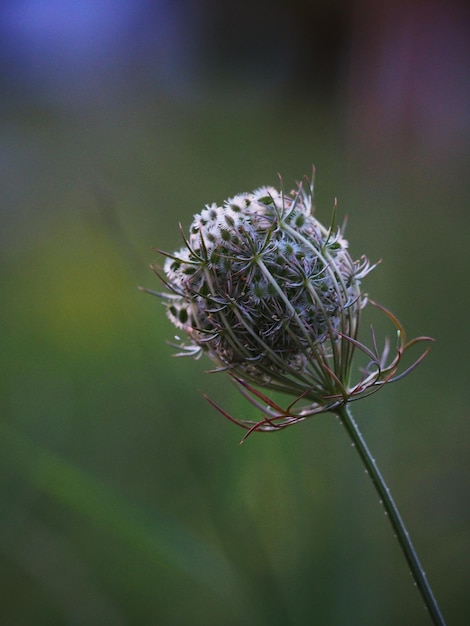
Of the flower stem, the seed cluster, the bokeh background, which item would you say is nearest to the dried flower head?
the seed cluster

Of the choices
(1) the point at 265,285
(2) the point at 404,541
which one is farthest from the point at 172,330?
(2) the point at 404,541

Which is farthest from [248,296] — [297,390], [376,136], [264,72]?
[264,72]

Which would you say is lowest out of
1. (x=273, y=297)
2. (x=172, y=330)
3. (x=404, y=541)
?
(x=404, y=541)

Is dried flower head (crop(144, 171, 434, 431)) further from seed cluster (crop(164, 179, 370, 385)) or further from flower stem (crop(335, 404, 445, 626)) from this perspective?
flower stem (crop(335, 404, 445, 626))

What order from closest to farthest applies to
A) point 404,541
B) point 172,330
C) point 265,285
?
point 404,541 → point 265,285 → point 172,330

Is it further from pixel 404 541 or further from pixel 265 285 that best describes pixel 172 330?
pixel 404 541

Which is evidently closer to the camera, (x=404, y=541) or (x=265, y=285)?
(x=404, y=541)
